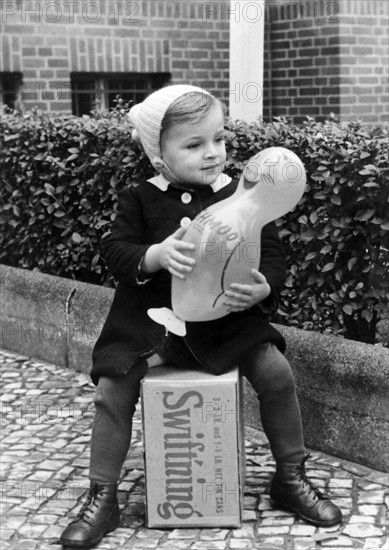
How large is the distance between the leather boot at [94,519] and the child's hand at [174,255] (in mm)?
751

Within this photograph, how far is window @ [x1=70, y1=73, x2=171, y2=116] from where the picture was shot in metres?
8.24

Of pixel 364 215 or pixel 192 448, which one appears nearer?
pixel 192 448

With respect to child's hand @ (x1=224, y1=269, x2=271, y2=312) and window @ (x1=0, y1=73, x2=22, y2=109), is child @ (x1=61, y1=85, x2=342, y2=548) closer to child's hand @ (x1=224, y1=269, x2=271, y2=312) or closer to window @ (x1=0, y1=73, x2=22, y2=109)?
child's hand @ (x1=224, y1=269, x2=271, y2=312)

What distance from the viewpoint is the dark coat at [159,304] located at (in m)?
3.26

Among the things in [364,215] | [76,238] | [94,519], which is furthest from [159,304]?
[76,238]

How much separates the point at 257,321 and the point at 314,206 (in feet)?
2.88

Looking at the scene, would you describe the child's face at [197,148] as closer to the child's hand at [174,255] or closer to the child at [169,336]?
the child at [169,336]

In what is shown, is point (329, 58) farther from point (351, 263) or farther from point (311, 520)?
point (311, 520)

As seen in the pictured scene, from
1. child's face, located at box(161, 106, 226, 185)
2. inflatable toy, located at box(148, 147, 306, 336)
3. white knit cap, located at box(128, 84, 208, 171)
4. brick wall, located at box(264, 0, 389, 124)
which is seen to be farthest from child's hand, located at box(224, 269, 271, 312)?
brick wall, located at box(264, 0, 389, 124)

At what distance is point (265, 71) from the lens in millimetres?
8602

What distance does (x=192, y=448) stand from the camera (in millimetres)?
3281

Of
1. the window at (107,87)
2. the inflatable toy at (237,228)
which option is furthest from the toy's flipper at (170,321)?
the window at (107,87)

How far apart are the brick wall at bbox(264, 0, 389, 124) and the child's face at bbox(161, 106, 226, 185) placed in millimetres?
4902

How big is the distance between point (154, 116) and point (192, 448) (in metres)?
1.06
